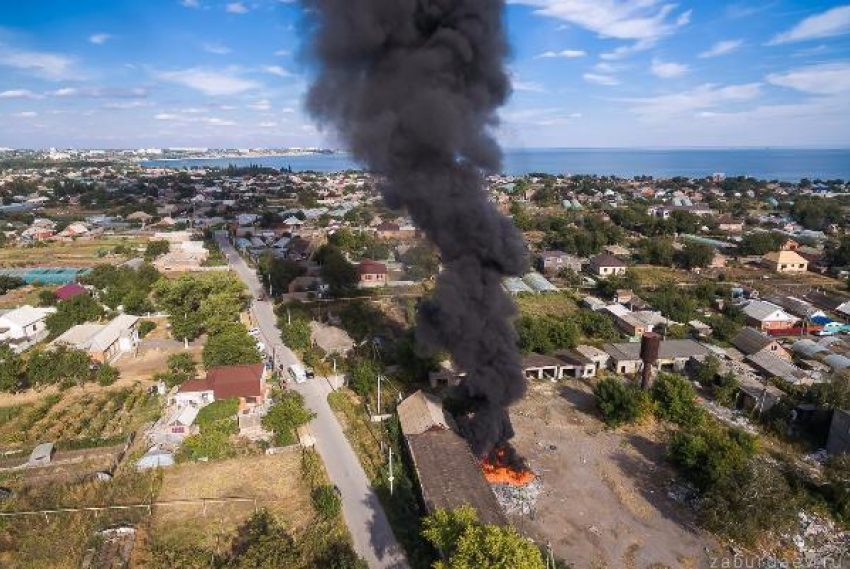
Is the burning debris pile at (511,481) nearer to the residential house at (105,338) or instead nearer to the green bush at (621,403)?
the green bush at (621,403)

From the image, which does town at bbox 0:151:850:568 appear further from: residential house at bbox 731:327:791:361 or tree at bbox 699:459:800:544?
residential house at bbox 731:327:791:361

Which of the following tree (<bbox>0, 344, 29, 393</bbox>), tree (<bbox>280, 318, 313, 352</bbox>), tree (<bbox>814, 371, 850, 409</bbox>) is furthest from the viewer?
tree (<bbox>280, 318, 313, 352</bbox>)

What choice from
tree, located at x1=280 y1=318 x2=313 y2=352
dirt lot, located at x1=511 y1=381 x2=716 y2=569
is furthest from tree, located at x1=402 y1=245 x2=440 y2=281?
dirt lot, located at x1=511 y1=381 x2=716 y2=569

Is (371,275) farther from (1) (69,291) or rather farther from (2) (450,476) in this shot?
(2) (450,476)

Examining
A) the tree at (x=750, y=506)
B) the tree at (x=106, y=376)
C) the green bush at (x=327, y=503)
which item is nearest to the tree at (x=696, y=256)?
the tree at (x=750, y=506)

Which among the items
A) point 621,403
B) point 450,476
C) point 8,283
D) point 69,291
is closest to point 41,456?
point 450,476

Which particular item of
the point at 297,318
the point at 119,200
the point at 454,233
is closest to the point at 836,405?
the point at 454,233

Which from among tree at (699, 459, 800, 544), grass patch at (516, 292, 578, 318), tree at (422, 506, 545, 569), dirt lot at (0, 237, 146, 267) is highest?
tree at (422, 506, 545, 569)
